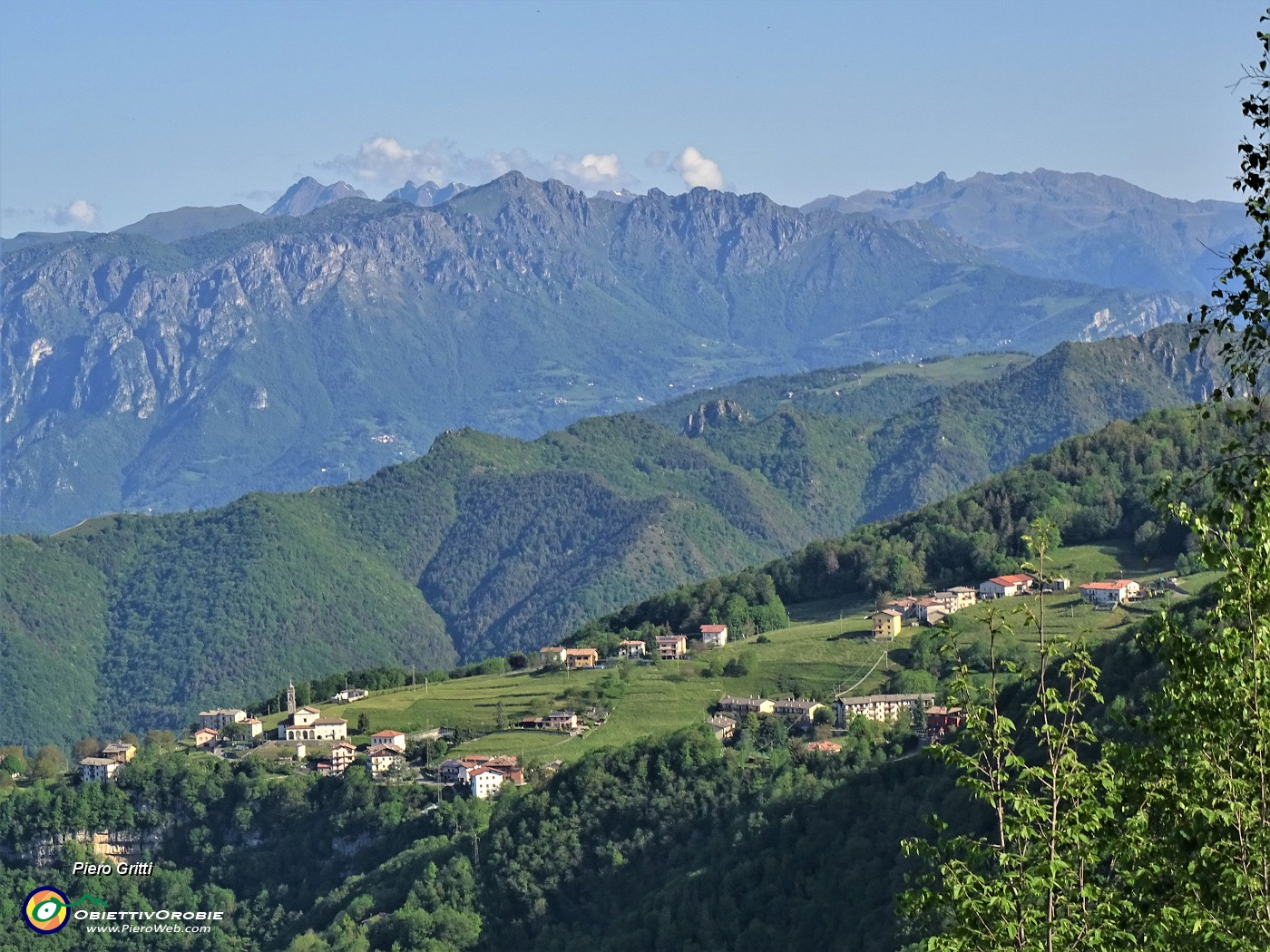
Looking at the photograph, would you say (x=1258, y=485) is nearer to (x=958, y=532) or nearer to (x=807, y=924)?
(x=807, y=924)

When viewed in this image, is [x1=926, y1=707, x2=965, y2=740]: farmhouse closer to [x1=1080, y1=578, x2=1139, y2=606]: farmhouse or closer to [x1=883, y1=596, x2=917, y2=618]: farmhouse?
[x1=1080, y1=578, x2=1139, y2=606]: farmhouse

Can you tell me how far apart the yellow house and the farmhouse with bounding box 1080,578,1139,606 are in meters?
11.1

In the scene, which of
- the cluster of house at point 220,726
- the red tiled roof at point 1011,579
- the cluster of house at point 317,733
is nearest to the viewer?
the cluster of house at point 317,733

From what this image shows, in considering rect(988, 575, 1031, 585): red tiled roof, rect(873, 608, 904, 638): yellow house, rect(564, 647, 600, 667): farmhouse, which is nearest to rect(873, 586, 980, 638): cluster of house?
rect(873, 608, 904, 638): yellow house

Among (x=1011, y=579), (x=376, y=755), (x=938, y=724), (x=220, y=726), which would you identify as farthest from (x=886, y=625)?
(x=220, y=726)

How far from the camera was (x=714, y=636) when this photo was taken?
131m

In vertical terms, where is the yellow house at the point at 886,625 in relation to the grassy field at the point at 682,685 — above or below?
above

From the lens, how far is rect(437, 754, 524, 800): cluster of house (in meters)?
99.1

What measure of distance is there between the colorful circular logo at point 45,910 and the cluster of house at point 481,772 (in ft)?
62.5

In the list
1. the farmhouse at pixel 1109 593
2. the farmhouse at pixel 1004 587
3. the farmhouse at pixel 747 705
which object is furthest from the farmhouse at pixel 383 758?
the farmhouse at pixel 1109 593

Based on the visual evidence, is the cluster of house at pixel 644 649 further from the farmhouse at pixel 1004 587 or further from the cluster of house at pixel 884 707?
the cluster of house at pixel 884 707

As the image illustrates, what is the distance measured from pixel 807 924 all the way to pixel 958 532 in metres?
80.0

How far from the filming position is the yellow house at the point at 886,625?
120 meters

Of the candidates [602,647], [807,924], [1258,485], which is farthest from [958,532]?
[1258,485]
